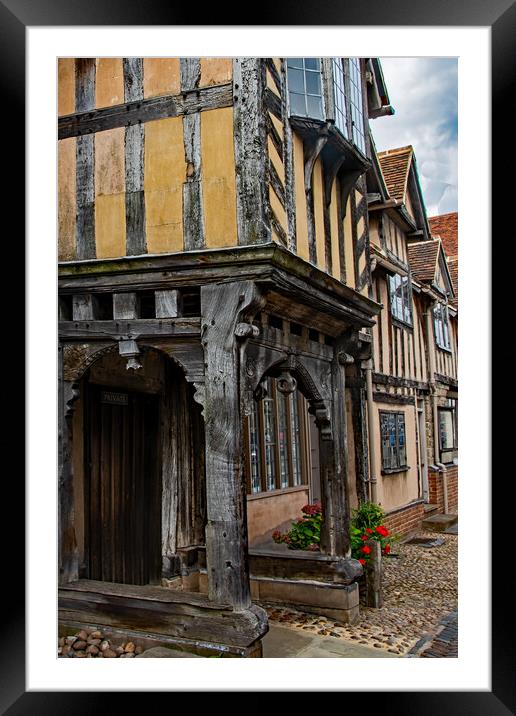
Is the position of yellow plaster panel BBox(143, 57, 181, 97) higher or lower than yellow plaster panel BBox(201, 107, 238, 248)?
higher

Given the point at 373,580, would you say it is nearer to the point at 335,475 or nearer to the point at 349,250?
the point at 335,475

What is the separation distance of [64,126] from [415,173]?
8.49 m

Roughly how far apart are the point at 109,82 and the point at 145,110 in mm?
454

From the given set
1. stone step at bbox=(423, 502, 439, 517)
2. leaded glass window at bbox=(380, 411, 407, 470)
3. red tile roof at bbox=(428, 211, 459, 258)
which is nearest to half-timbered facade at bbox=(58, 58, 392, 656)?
leaded glass window at bbox=(380, 411, 407, 470)

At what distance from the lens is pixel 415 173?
12.7 m

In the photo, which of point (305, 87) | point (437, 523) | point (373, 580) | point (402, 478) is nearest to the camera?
point (305, 87)

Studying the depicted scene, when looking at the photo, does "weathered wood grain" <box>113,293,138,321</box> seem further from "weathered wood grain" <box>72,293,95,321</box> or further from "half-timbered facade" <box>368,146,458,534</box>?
"half-timbered facade" <box>368,146,458,534</box>

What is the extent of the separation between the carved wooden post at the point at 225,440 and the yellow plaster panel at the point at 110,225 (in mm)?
881

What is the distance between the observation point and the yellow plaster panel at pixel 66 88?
18.7ft

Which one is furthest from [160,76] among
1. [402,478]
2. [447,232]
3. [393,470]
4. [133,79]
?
[447,232]

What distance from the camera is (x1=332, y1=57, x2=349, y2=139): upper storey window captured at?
245 inches

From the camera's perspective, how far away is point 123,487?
6.78 meters

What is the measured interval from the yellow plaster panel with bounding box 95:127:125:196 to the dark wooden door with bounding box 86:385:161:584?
1883 millimetres

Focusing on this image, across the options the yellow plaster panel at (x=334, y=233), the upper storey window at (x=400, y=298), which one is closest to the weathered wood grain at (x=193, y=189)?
the yellow plaster panel at (x=334, y=233)
